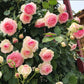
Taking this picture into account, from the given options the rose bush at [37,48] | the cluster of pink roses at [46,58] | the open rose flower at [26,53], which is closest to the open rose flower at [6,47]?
the rose bush at [37,48]

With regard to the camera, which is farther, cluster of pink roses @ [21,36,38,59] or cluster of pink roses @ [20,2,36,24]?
cluster of pink roses @ [20,2,36,24]

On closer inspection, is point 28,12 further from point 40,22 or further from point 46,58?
point 46,58

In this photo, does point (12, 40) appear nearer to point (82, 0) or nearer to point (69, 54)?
point (69, 54)

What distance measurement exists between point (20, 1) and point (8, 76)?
0.81 m

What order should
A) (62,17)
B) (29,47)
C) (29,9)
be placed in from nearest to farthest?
(29,47), (29,9), (62,17)

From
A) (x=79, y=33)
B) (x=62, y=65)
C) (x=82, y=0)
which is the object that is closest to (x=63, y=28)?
(x=79, y=33)

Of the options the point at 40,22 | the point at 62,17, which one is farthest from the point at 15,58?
the point at 62,17

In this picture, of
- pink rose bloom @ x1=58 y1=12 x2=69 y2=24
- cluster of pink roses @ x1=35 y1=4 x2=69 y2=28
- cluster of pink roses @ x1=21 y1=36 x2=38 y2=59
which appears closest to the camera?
cluster of pink roses @ x1=21 y1=36 x2=38 y2=59

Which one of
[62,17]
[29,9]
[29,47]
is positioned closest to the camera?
[29,47]

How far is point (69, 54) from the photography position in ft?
3.89

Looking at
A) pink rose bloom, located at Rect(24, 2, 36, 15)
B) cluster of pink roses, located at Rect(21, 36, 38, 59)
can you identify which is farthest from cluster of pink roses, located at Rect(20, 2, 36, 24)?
cluster of pink roses, located at Rect(21, 36, 38, 59)

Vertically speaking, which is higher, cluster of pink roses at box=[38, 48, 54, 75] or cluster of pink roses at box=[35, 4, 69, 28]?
cluster of pink roses at box=[35, 4, 69, 28]

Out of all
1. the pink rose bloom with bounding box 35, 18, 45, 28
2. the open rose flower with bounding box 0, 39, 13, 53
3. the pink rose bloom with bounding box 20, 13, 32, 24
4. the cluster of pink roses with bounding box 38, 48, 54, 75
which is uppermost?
the pink rose bloom with bounding box 20, 13, 32, 24

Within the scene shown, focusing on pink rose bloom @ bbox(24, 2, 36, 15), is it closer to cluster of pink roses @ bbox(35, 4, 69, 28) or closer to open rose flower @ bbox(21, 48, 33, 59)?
cluster of pink roses @ bbox(35, 4, 69, 28)
